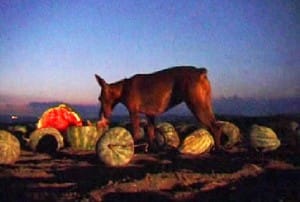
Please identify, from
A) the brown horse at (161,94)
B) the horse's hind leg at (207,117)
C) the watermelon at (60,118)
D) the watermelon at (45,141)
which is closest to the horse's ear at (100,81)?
the brown horse at (161,94)

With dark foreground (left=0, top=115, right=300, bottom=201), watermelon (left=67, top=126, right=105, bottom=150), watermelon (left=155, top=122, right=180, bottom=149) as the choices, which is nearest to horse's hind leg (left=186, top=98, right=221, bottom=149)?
dark foreground (left=0, top=115, right=300, bottom=201)

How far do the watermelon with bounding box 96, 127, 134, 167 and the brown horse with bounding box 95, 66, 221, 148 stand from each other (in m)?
3.07

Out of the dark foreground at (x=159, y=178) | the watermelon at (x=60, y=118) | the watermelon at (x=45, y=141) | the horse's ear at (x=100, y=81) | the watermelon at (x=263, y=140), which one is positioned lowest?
the dark foreground at (x=159, y=178)

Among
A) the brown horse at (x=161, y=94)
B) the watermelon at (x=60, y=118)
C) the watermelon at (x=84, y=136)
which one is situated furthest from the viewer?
the watermelon at (x=60, y=118)

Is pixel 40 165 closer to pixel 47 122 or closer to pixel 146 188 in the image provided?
pixel 146 188

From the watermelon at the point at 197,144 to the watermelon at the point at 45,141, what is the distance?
4209mm

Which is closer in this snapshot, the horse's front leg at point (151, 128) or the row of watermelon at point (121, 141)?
the row of watermelon at point (121, 141)

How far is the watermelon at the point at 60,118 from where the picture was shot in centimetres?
1802

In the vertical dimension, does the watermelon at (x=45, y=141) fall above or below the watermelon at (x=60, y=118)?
below

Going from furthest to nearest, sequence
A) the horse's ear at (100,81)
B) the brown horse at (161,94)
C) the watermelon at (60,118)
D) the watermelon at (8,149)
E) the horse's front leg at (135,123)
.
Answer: the watermelon at (60,118) → the horse's ear at (100,81) → the horse's front leg at (135,123) → the brown horse at (161,94) → the watermelon at (8,149)

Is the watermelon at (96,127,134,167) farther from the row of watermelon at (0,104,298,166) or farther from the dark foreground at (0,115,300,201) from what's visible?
the dark foreground at (0,115,300,201)

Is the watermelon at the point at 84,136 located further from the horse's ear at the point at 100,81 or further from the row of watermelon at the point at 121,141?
the horse's ear at the point at 100,81

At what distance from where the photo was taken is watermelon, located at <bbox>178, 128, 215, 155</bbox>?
14.0 meters

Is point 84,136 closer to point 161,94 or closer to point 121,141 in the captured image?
point 161,94
